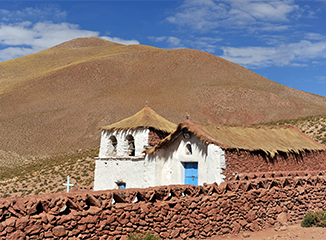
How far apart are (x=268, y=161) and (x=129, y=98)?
59633 mm

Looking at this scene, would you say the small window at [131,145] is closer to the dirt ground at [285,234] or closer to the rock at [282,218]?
the rock at [282,218]

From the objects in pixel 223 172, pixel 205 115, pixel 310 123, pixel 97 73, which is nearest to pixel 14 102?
pixel 97 73

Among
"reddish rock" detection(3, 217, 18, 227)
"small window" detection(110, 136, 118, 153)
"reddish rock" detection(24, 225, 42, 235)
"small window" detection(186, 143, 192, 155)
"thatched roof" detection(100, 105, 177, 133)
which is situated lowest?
"reddish rock" detection(24, 225, 42, 235)

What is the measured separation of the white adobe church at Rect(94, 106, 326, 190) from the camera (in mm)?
13680

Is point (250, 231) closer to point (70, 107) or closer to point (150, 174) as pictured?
point (150, 174)

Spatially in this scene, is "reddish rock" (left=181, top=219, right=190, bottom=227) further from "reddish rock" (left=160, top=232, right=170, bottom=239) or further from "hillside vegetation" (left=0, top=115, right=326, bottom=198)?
"hillside vegetation" (left=0, top=115, right=326, bottom=198)

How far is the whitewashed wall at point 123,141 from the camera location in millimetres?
18891

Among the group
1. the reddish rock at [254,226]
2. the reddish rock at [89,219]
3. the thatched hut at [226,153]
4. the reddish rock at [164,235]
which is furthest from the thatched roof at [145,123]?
the reddish rock at [89,219]

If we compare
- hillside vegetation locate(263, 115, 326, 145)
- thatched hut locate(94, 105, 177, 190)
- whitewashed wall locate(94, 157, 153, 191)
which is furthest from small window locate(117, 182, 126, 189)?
hillside vegetation locate(263, 115, 326, 145)

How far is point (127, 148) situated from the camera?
19.7 metres

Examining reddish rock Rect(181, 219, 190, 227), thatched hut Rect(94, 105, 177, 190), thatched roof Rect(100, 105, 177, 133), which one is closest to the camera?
reddish rock Rect(181, 219, 190, 227)

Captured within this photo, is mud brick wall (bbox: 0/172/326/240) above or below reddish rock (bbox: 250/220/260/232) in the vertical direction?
above

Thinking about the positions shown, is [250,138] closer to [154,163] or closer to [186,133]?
[186,133]

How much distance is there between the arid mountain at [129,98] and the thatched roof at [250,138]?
125 ft
